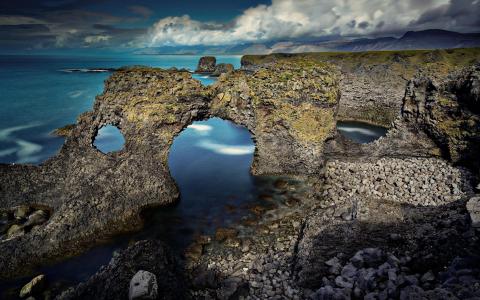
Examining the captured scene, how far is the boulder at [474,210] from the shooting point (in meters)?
12.1

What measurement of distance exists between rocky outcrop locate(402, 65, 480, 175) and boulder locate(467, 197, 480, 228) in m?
12.9

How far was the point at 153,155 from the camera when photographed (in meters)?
25.1

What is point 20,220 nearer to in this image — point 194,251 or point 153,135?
point 153,135

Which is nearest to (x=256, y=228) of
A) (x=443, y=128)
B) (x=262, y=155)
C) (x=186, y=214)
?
(x=186, y=214)

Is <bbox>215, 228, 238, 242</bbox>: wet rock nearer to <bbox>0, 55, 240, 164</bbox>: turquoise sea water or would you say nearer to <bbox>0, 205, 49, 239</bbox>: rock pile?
<bbox>0, 205, 49, 239</bbox>: rock pile

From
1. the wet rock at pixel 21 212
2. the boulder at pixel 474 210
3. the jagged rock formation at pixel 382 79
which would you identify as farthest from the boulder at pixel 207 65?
the boulder at pixel 474 210

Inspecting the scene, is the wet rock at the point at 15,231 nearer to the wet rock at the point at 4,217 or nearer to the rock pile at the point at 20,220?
the rock pile at the point at 20,220

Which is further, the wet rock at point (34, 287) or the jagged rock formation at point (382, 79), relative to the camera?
the jagged rock formation at point (382, 79)

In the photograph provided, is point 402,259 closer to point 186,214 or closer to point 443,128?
point 186,214

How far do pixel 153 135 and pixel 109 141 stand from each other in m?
24.6

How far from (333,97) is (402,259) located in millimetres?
17645

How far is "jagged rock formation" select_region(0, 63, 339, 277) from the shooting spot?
862 inches

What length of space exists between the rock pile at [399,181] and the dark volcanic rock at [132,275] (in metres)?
13.6

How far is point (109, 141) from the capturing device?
46156 mm
